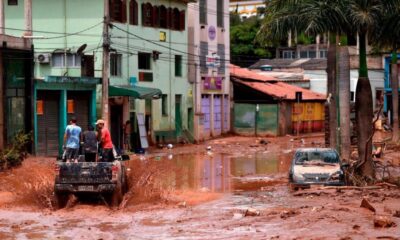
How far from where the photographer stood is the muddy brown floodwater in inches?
639

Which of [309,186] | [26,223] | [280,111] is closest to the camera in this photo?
[26,223]

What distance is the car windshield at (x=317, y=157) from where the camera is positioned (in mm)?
24703

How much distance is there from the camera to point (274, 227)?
54.3 ft

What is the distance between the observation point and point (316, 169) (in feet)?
79.1

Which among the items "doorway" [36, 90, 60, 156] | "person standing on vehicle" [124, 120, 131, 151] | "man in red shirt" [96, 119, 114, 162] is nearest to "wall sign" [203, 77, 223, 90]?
"person standing on vehicle" [124, 120, 131, 151]

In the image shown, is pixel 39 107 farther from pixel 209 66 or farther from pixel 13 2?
pixel 209 66

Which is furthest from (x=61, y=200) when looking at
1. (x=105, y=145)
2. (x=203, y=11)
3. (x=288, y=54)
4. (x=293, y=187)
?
(x=288, y=54)

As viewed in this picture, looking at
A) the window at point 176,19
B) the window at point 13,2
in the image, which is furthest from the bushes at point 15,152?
the window at point 176,19

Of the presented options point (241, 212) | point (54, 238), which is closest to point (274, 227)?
point (241, 212)

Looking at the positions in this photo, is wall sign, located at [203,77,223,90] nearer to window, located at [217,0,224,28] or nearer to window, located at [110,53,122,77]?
window, located at [217,0,224,28]

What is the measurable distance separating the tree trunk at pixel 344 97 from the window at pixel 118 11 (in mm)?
15878

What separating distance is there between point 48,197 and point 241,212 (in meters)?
4.98

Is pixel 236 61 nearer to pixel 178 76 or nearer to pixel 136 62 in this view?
pixel 178 76

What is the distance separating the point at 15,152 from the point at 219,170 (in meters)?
8.06
